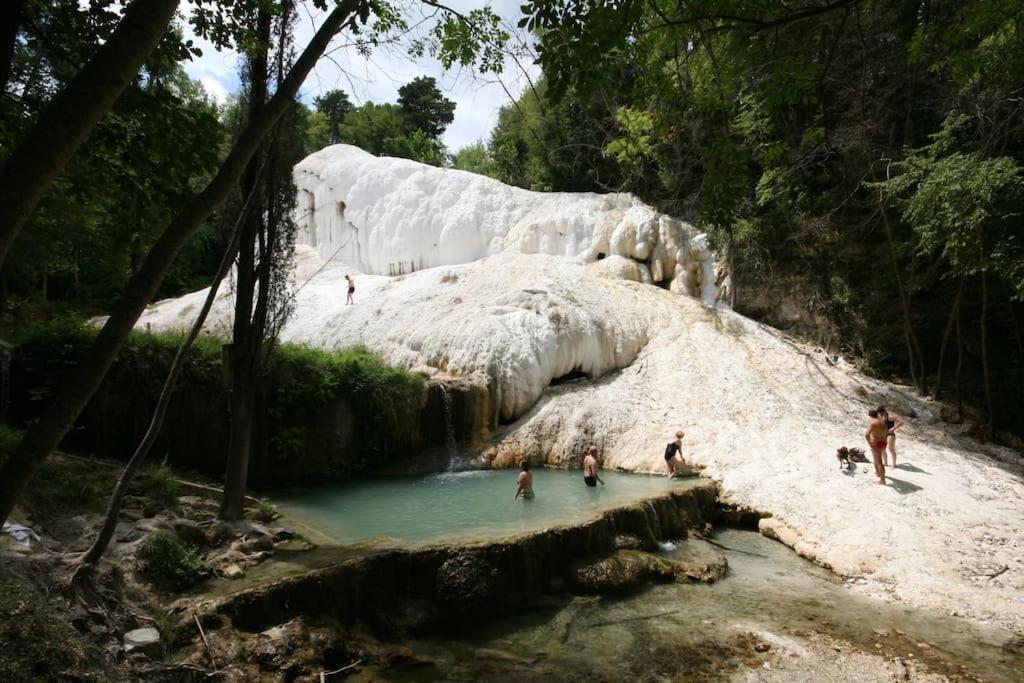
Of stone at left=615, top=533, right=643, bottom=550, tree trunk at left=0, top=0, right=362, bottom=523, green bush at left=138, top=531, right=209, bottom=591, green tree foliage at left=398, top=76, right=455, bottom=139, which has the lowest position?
stone at left=615, top=533, right=643, bottom=550

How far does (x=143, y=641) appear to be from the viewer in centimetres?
444

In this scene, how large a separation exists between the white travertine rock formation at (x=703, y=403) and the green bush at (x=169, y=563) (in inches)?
255

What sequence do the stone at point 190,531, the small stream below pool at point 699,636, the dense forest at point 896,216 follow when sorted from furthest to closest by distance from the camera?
the dense forest at point 896,216
the stone at point 190,531
the small stream below pool at point 699,636

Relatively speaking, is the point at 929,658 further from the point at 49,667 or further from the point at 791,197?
the point at 791,197

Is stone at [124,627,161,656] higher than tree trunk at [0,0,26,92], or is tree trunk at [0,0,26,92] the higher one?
tree trunk at [0,0,26,92]

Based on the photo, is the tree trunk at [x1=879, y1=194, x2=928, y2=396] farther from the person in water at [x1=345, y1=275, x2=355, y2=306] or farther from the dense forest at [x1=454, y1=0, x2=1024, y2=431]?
the person in water at [x1=345, y1=275, x2=355, y2=306]

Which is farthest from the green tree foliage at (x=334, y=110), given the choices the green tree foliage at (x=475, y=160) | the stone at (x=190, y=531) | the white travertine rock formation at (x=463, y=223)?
the stone at (x=190, y=531)

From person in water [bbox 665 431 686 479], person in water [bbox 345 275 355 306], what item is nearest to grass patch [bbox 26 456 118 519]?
person in water [bbox 665 431 686 479]

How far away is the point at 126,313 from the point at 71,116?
36.7 inches

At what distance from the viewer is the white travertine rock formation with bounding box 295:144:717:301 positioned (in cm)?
1983

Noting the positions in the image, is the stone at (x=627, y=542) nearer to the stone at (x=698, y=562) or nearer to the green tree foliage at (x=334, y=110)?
the stone at (x=698, y=562)

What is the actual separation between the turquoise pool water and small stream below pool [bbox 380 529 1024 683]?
127cm

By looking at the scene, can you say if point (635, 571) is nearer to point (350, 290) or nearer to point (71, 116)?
point (71, 116)

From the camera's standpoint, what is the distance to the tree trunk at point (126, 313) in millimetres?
A: 2371
